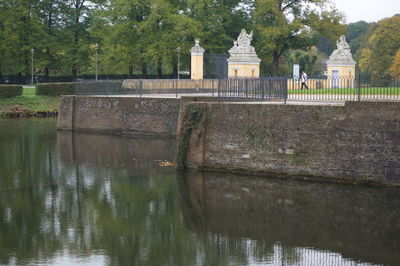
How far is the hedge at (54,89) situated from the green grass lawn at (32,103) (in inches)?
20.3

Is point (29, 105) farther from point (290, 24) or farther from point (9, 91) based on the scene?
point (290, 24)

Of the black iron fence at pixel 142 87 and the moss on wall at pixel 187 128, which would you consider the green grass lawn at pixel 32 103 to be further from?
the moss on wall at pixel 187 128

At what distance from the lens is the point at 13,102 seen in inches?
1839

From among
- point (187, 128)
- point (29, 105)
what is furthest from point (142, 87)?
point (187, 128)

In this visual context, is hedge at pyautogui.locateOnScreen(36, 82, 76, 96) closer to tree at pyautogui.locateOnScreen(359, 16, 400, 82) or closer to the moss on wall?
the moss on wall

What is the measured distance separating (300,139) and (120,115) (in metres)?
14.6

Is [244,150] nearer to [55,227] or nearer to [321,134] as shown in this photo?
[321,134]

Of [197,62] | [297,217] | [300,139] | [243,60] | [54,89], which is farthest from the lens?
[54,89]

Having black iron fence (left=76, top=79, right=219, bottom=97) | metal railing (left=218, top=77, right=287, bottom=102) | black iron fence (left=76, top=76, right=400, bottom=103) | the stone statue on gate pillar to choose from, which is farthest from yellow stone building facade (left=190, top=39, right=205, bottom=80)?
metal railing (left=218, top=77, right=287, bottom=102)

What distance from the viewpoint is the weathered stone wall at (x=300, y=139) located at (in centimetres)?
1970

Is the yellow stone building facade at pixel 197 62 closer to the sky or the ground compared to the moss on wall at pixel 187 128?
closer to the sky

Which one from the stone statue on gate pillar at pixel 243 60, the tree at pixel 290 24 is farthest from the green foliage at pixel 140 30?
Answer: the stone statue on gate pillar at pixel 243 60

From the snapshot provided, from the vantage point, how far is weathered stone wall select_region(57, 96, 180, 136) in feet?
106

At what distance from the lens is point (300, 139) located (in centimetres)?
2111
